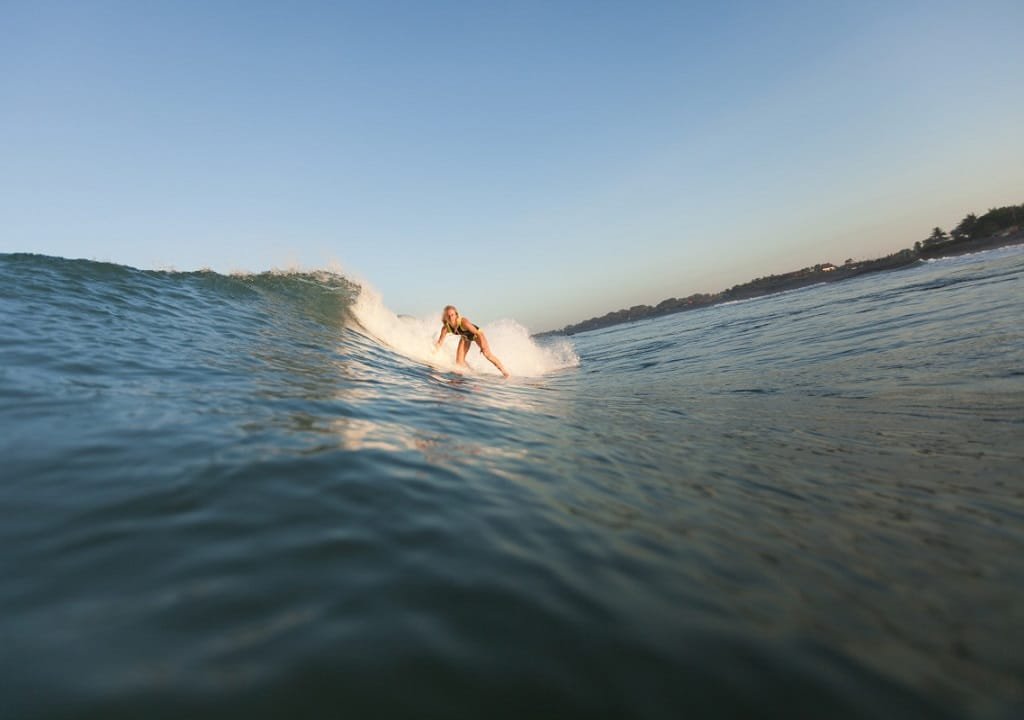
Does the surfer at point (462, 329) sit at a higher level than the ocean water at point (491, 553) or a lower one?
higher

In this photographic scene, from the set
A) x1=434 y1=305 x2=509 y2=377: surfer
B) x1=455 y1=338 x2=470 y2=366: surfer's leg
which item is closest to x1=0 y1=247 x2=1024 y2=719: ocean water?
x1=434 y1=305 x2=509 y2=377: surfer

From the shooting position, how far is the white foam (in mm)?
16391

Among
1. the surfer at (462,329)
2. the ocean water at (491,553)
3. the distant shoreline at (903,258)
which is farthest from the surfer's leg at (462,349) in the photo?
the distant shoreline at (903,258)

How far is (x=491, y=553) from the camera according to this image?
2.64 m

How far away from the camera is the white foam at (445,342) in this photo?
645 inches

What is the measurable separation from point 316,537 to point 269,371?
554cm

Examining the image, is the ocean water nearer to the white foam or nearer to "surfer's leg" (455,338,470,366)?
"surfer's leg" (455,338,470,366)

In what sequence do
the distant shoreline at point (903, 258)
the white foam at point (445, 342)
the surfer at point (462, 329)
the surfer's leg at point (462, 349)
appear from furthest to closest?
the distant shoreline at point (903, 258), the white foam at point (445, 342), the surfer's leg at point (462, 349), the surfer at point (462, 329)

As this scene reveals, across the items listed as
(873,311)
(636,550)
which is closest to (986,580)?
(636,550)

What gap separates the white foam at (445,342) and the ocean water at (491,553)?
919 centimetres

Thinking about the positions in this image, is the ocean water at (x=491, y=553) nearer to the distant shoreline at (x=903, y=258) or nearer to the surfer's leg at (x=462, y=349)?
the surfer's leg at (x=462, y=349)

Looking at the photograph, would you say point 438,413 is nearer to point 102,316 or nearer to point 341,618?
point 341,618

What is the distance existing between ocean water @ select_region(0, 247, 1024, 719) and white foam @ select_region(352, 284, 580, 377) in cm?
919

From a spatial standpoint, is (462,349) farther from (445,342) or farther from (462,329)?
(445,342)
